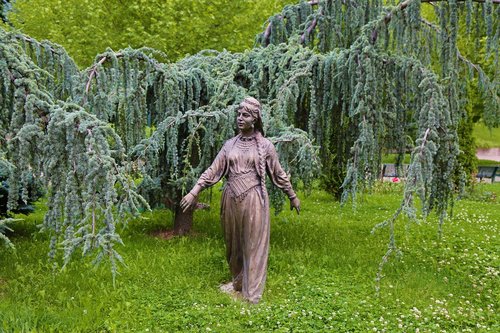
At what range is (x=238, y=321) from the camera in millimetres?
5395

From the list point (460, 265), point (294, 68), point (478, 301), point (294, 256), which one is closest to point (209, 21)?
point (294, 68)

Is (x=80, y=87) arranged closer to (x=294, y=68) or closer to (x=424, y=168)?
(x=294, y=68)

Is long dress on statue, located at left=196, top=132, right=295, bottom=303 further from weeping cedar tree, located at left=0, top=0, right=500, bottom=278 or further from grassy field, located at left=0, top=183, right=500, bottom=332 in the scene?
weeping cedar tree, located at left=0, top=0, right=500, bottom=278

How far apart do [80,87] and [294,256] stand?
372 centimetres

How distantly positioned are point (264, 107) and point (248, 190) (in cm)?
173

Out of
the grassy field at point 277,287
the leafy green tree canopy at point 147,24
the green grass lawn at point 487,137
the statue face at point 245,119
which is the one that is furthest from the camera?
the green grass lawn at point 487,137

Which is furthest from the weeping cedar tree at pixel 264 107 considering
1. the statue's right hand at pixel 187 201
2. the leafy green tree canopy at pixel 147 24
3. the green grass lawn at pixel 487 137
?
the green grass lawn at pixel 487 137

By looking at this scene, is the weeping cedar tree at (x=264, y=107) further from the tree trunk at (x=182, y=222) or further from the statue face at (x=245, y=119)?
the statue face at (x=245, y=119)

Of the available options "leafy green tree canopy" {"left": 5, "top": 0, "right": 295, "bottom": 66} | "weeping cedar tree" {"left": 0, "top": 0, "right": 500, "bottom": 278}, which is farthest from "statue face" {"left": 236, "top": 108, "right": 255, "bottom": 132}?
"leafy green tree canopy" {"left": 5, "top": 0, "right": 295, "bottom": 66}

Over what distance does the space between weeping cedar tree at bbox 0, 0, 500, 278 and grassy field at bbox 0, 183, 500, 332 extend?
2.29ft

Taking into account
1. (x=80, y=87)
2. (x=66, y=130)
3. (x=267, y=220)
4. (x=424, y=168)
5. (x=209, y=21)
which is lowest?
(x=267, y=220)

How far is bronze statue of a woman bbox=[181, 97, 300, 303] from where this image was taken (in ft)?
18.6

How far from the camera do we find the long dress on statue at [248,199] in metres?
5.69

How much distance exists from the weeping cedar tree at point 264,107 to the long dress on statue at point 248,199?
0.65 meters
